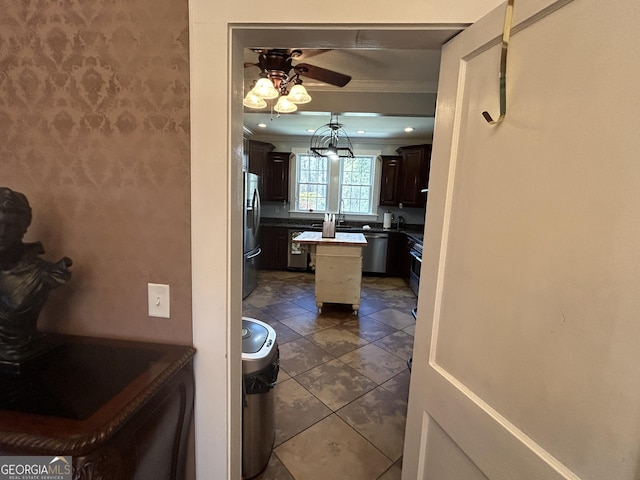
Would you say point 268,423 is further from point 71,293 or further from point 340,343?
point 340,343

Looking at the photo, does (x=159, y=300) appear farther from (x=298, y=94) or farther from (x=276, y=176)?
(x=276, y=176)

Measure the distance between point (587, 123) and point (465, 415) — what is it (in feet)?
2.46

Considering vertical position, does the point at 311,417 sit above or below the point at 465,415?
below

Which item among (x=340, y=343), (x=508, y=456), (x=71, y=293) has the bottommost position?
Result: (x=340, y=343)

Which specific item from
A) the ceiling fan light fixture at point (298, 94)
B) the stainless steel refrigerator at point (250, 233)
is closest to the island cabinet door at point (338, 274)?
the stainless steel refrigerator at point (250, 233)

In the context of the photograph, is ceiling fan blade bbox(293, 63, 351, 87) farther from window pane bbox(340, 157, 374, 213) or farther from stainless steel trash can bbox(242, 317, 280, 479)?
window pane bbox(340, 157, 374, 213)

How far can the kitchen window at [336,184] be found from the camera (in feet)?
19.8

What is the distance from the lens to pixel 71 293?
3.36 feet

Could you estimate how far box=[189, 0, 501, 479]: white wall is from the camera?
0.82 metres

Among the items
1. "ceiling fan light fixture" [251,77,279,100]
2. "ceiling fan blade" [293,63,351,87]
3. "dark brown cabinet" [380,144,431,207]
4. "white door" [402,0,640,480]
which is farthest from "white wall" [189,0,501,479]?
"dark brown cabinet" [380,144,431,207]

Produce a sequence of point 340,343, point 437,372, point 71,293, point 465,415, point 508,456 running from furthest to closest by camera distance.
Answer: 1. point 340,343
2. point 71,293
3. point 437,372
4. point 465,415
5. point 508,456

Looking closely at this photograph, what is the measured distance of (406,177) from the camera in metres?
5.60

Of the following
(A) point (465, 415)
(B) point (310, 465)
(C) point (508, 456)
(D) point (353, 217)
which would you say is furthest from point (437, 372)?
(D) point (353, 217)

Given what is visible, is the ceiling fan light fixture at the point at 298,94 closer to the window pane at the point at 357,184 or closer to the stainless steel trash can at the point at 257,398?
the stainless steel trash can at the point at 257,398
